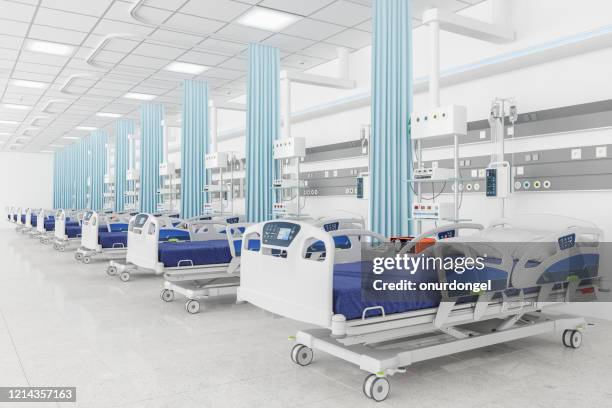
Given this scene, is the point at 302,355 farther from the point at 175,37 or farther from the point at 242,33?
the point at 175,37

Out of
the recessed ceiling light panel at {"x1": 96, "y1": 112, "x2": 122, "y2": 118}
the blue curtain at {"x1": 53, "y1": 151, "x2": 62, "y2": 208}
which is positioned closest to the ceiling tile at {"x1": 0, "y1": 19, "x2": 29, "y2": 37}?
the recessed ceiling light panel at {"x1": 96, "y1": 112, "x2": 122, "y2": 118}

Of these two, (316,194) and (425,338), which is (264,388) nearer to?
(425,338)

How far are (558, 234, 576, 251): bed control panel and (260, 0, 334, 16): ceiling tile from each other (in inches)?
154

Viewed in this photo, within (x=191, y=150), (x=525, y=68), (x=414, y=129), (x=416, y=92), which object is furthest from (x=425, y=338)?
(x=191, y=150)

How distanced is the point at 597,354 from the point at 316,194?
5695mm

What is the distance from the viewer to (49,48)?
26.3 ft

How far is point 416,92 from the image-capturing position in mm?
6828

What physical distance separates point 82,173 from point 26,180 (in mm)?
5299

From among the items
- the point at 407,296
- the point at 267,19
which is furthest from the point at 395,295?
the point at 267,19

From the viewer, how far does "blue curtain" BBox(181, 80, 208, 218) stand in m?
9.62

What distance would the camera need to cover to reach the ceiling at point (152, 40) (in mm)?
6320

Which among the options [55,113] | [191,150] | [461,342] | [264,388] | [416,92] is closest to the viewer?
[264,388]

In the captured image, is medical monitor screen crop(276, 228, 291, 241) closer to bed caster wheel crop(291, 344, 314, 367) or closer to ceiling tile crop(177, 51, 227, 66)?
bed caster wheel crop(291, 344, 314, 367)

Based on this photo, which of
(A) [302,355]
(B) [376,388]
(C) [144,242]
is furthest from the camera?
(C) [144,242]
